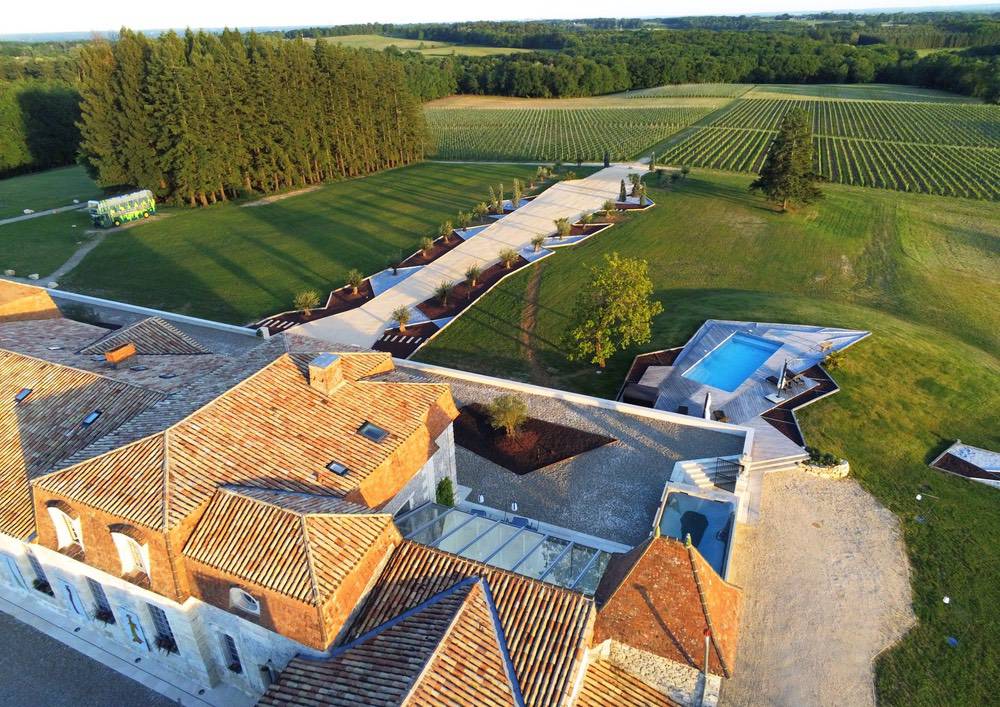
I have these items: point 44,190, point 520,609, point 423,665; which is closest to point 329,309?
point 520,609

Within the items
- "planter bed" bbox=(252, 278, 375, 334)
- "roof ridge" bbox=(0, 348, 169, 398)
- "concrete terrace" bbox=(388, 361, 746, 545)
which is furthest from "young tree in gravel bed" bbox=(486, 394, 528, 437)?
"planter bed" bbox=(252, 278, 375, 334)

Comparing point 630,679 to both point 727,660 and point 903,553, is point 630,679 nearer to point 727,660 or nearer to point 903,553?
point 727,660

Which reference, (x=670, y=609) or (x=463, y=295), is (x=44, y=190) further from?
(x=670, y=609)

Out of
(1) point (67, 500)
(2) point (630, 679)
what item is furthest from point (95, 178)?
A: (2) point (630, 679)

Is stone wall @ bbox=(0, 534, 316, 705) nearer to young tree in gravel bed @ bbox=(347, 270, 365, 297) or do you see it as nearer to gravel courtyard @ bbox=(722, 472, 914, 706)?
gravel courtyard @ bbox=(722, 472, 914, 706)

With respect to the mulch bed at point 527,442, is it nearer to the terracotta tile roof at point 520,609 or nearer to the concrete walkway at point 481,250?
the terracotta tile roof at point 520,609

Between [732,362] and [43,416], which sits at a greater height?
[43,416]
